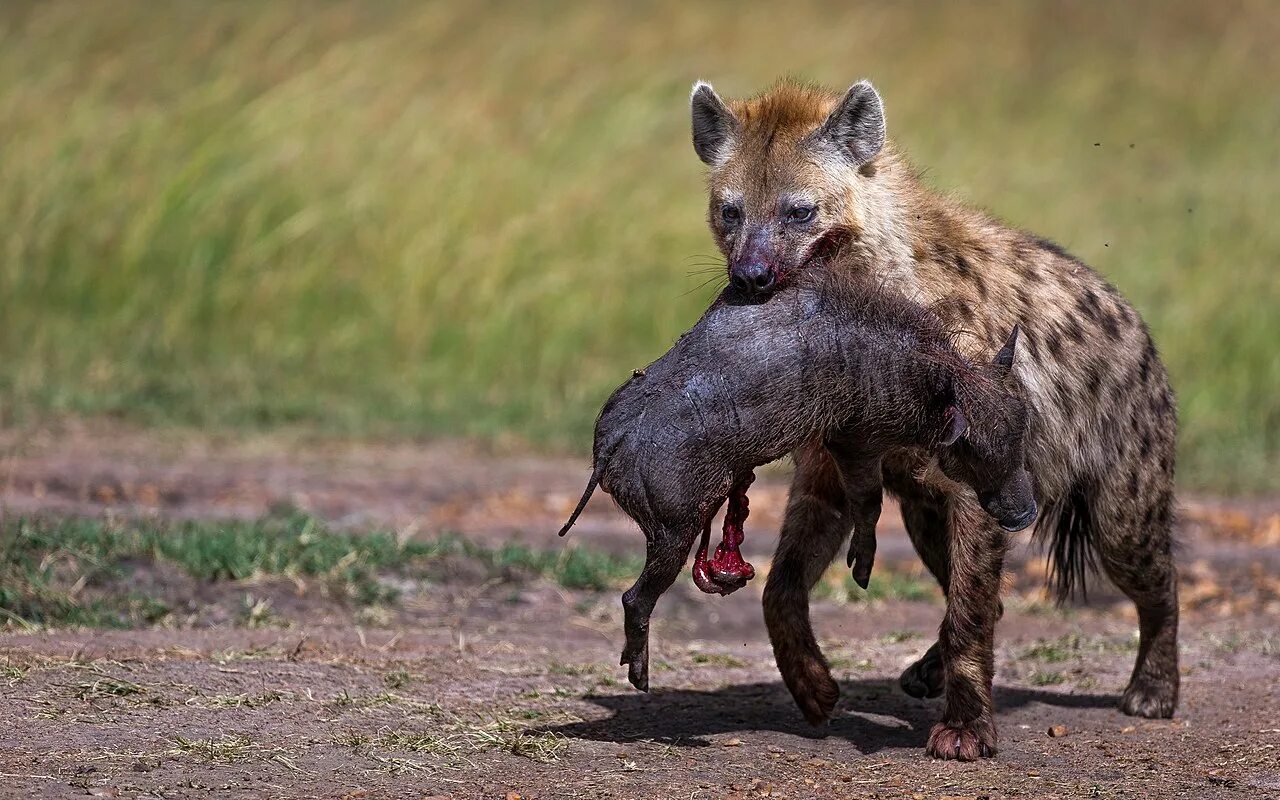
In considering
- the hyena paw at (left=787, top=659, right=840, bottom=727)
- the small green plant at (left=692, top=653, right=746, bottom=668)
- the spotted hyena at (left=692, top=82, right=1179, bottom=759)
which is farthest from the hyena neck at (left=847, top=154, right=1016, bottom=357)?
the small green plant at (left=692, top=653, right=746, bottom=668)

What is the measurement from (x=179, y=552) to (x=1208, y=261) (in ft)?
23.2

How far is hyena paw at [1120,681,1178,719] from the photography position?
4.80 metres

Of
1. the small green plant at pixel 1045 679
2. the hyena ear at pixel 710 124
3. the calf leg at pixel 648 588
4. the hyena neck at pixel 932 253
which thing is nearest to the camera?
the calf leg at pixel 648 588

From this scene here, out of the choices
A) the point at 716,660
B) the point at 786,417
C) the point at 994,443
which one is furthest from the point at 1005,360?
the point at 716,660

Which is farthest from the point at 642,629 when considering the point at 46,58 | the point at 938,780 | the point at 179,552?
the point at 46,58

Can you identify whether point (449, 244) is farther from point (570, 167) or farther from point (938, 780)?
A: point (938, 780)

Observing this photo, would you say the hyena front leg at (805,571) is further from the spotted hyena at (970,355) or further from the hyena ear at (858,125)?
the hyena ear at (858,125)

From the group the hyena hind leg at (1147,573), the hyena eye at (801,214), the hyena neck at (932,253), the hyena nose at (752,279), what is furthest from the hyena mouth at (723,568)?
the hyena hind leg at (1147,573)

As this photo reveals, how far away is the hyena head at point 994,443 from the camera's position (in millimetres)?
3926

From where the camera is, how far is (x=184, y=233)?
9633 millimetres

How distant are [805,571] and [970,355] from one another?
27.5 inches

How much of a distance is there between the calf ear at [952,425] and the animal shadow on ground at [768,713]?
837 mm

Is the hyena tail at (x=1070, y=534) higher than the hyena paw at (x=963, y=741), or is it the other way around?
the hyena tail at (x=1070, y=534)

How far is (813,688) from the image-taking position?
437cm
